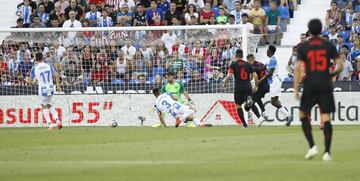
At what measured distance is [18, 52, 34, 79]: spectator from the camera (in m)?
31.8

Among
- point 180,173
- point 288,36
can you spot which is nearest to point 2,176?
point 180,173

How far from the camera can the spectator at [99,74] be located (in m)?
31.3

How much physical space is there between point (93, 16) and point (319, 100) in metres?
20.3

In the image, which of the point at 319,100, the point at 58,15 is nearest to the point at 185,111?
the point at 58,15

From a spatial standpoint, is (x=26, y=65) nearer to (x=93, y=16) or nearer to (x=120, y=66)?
(x=120, y=66)

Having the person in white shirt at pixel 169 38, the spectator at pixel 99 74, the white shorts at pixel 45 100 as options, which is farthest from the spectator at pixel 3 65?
the person in white shirt at pixel 169 38

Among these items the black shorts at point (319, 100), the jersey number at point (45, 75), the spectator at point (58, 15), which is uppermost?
the spectator at point (58, 15)

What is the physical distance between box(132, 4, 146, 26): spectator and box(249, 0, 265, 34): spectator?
3862 mm

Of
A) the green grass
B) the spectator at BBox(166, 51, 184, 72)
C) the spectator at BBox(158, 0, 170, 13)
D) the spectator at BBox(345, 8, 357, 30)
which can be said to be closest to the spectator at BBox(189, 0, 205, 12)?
the spectator at BBox(158, 0, 170, 13)

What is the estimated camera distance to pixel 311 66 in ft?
51.1

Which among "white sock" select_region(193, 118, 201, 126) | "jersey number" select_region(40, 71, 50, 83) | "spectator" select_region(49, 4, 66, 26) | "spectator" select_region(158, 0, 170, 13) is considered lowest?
"white sock" select_region(193, 118, 201, 126)

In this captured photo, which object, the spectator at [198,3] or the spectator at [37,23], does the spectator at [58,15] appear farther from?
the spectator at [198,3]

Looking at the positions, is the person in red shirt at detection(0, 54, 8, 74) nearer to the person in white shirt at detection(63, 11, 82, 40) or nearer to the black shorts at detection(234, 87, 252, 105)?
the person in white shirt at detection(63, 11, 82, 40)

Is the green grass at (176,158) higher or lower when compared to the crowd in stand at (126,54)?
lower
